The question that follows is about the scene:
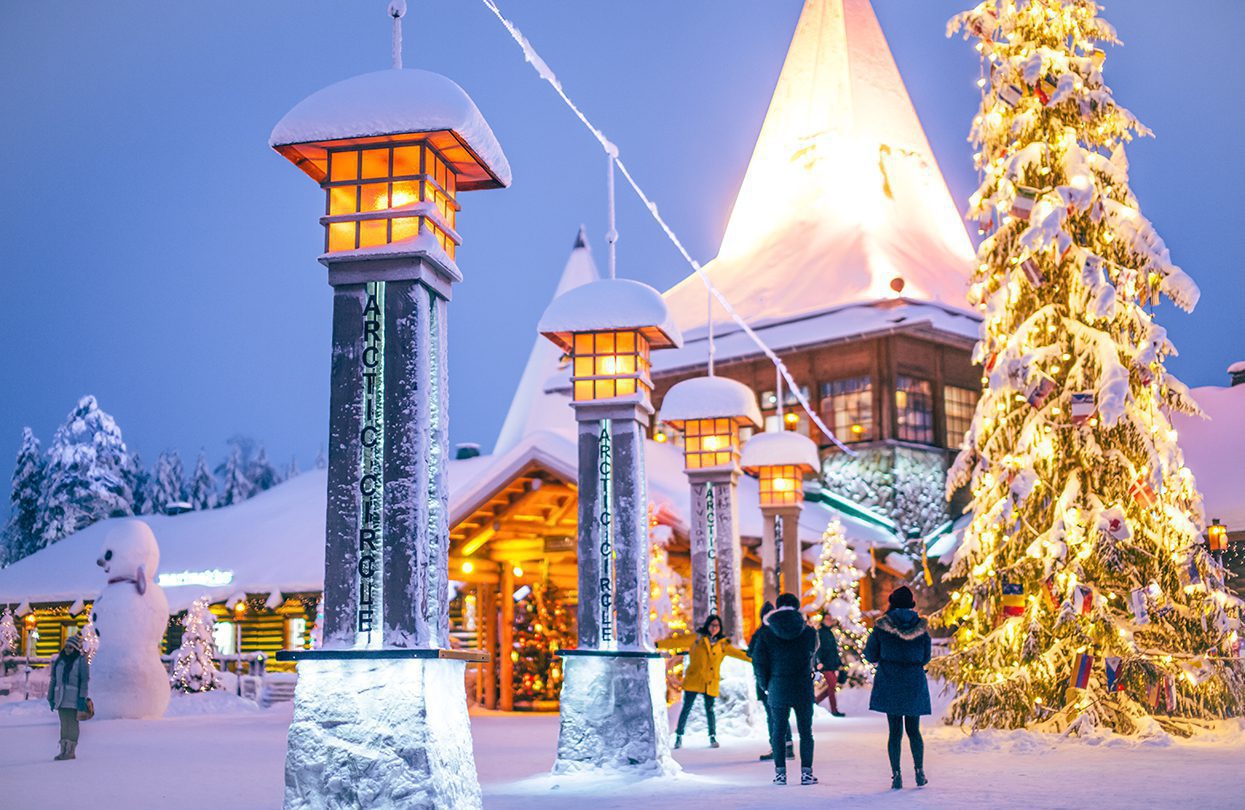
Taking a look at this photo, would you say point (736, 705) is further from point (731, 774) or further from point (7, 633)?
point (7, 633)

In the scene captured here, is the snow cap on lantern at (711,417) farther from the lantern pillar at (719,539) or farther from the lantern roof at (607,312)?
the lantern roof at (607,312)

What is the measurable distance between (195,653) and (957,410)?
1841 centimetres

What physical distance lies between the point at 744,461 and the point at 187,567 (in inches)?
669

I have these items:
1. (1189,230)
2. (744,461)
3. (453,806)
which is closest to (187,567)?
(744,461)

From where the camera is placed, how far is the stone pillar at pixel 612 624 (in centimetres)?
1178

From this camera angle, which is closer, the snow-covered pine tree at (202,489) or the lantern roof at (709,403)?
the lantern roof at (709,403)

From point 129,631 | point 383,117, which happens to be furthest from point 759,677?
point 129,631

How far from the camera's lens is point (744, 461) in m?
22.4

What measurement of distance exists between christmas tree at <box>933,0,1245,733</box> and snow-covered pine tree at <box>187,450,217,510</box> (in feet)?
193

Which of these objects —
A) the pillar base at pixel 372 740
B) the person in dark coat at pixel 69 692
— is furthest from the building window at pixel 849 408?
the pillar base at pixel 372 740

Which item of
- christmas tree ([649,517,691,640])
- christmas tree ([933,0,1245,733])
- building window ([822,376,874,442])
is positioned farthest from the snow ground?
building window ([822,376,874,442])

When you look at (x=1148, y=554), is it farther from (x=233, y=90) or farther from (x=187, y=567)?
(x=233, y=90)

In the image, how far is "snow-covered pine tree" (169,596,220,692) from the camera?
2811 cm

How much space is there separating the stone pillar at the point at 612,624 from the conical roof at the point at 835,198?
65.8 feet
